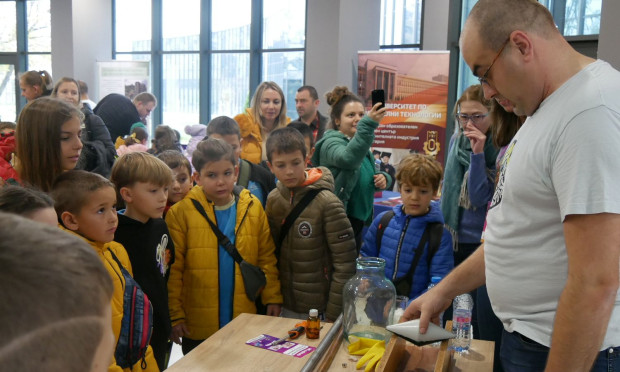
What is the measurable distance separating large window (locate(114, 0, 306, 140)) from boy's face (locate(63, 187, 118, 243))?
768cm

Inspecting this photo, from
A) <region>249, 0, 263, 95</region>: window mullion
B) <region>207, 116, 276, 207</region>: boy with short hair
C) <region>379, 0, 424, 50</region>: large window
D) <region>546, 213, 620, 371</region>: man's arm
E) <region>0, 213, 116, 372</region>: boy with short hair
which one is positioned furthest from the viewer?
<region>249, 0, 263, 95</region>: window mullion

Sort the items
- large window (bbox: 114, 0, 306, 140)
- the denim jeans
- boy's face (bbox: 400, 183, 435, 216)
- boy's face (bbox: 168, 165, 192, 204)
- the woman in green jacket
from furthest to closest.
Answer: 1. large window (bbox: 114, 0, 306, 140)
2. the woman in green jacket
3. boy's face (bbox: 168, 165, 192, 204)
4. boy's face (bbox: 400, 183, 435, 216)
5. the denim jeans

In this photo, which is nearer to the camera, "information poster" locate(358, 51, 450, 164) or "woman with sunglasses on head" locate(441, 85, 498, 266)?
"woman with sunglasses on head" locate(441, 85, 498, 266)

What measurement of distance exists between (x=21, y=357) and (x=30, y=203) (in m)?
1.21

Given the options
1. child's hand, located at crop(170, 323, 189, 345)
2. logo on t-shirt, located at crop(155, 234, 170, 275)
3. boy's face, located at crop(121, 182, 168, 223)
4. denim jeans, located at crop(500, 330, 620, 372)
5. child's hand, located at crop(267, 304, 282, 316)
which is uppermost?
boy's face, located at crop(121, 182, 168, 223)

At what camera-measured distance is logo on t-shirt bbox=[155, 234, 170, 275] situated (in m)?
2.32

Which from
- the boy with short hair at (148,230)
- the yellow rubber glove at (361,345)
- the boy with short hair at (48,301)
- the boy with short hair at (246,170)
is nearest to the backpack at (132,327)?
the boy with short hair at (148,230)

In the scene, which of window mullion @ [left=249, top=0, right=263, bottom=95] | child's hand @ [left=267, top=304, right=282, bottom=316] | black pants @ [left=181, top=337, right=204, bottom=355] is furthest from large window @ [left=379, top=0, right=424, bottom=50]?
black pants @ [left=181, top=337, right=204, bottom=355]

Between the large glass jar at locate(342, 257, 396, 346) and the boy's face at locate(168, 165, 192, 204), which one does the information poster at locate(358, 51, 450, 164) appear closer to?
the boy's face at locate(168, 165, 192, 204)

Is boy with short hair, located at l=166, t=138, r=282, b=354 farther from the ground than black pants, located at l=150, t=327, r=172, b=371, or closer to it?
farther from the ground

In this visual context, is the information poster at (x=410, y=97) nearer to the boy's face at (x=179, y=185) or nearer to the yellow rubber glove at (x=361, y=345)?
the boy's face at (x=179, y=185)

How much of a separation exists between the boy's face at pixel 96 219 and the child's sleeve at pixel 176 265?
0.62 m

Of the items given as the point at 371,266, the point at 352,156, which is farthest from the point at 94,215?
the point at 352,156

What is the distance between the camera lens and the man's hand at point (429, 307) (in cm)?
154
